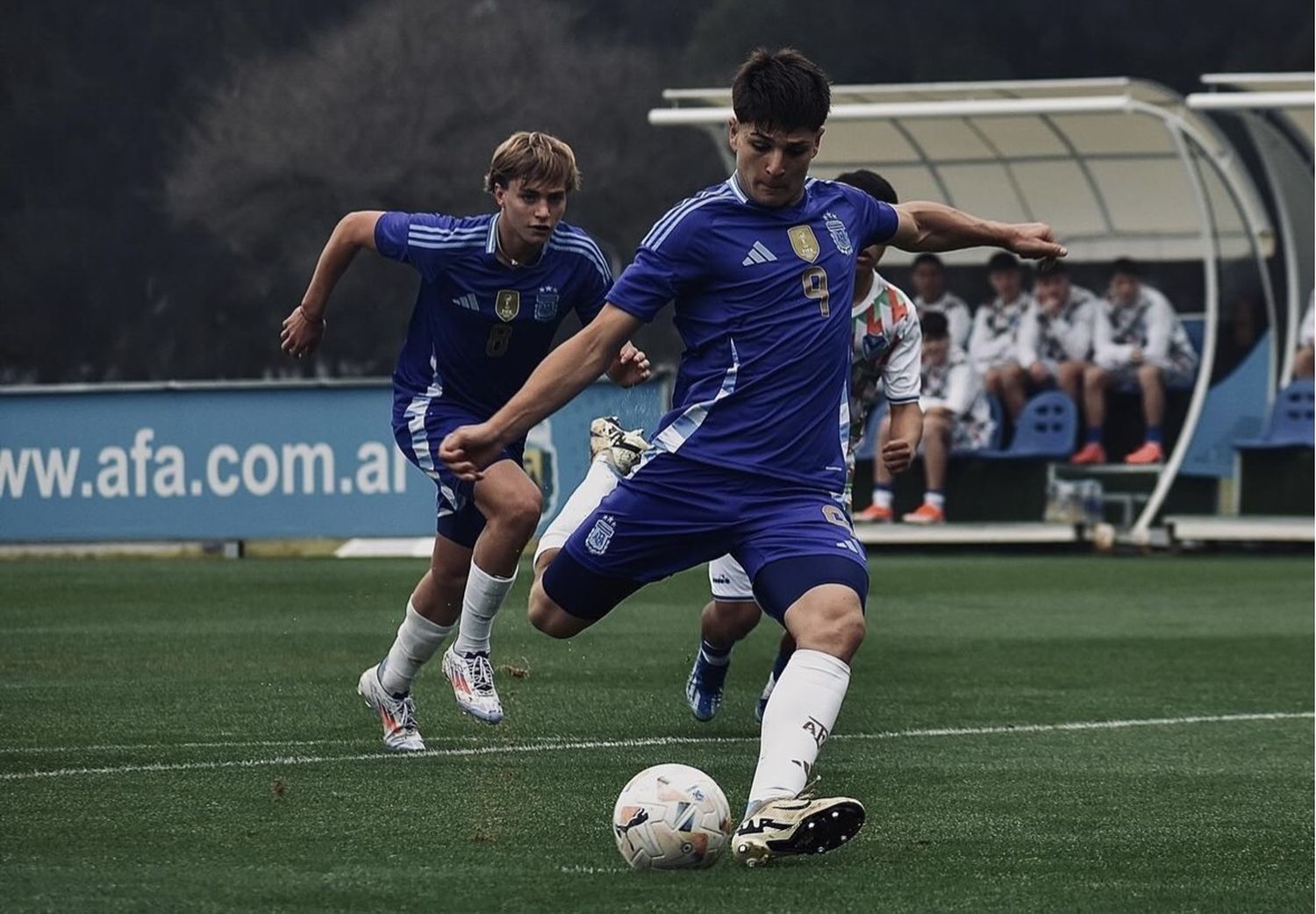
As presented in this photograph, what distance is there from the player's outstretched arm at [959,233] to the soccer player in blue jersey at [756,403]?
0.97 feet

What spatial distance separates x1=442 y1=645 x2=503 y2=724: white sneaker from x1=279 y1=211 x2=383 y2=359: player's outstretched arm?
3.44 feet

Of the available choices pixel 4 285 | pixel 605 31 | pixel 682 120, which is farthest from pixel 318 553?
pixel 605 31

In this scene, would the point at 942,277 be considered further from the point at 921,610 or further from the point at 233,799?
the point at 233,799

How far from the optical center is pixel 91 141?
3117 cm

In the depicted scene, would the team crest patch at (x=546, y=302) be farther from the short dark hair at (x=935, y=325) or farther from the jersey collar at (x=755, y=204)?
the short dark hair at (x=935, y=325)

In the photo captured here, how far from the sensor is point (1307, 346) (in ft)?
57.7

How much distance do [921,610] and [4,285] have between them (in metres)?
18.8

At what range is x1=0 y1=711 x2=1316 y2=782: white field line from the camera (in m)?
7.00

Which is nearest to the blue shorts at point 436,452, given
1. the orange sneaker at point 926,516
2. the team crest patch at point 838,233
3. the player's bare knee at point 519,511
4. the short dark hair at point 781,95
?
the player's bare knee at point 519,511

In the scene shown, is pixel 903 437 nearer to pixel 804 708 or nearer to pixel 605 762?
pixel 605 762

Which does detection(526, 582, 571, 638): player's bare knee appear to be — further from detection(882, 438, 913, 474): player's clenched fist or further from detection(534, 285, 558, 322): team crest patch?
detection(882, 438, 913, 474): player's clenched fist

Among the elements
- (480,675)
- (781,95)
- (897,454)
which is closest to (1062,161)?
(897,454)

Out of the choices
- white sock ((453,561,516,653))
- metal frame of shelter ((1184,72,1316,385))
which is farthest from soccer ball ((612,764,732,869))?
metal frame of shelter ((1184,72,1316,385))

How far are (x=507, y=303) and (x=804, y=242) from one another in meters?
1.75
